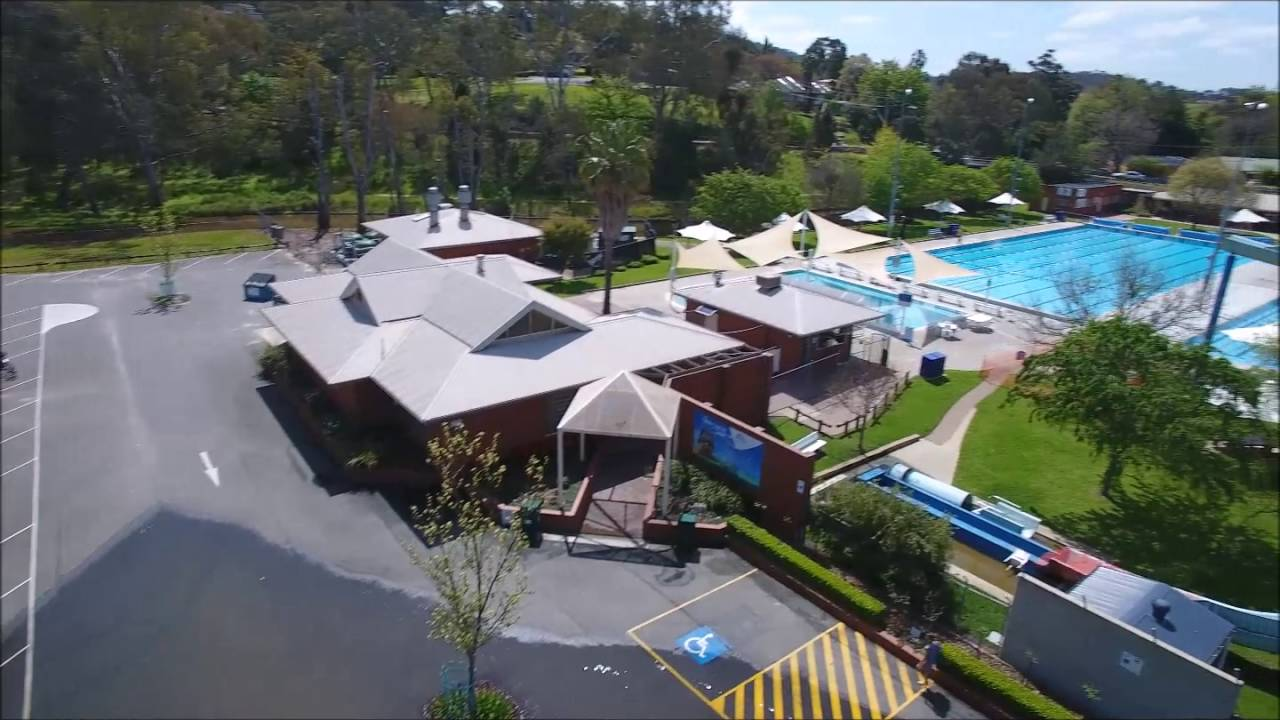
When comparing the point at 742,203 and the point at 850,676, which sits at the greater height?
the point at 742,203

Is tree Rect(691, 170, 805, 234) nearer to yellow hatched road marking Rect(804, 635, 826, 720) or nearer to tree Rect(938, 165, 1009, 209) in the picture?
tree Rect(938, 165, 1009, 209)

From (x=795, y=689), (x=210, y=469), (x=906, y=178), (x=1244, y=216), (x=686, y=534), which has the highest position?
(x=1244, y=216)

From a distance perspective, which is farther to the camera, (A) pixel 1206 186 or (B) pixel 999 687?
(A) pixel 1206 186

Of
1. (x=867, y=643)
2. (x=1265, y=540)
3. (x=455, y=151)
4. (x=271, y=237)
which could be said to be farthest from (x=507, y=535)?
(x=455, y=151)

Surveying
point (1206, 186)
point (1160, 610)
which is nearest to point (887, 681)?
point (1160, 610)

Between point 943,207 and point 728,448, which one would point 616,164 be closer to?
point 728,448

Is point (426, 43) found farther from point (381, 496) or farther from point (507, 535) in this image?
point (507, 535)

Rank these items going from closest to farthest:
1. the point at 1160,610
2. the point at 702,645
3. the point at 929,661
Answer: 1. the point at 1160,610
2. the point at 929,661
3. the point at 702,645
